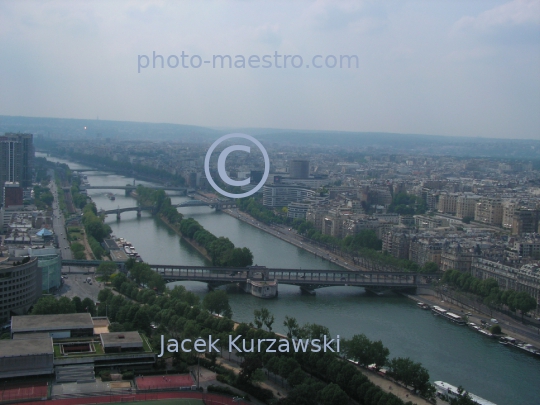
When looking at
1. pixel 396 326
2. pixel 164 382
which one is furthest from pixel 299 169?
pixel 164 382

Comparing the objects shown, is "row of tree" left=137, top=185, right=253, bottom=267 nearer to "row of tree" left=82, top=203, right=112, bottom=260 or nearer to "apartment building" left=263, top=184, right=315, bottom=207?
"row of tree" left=82, top=203, right=112, bottom=260

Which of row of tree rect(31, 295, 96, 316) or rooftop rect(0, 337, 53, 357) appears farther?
row of tree rect(31, 295, 96, 316)

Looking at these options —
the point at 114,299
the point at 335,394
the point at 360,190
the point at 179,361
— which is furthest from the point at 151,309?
the point at 360,190

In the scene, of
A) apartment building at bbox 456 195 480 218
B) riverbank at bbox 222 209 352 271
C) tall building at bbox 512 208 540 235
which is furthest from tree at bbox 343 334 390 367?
apartment building at bbox 456 195 480 218

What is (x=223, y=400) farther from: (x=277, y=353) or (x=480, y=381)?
(x=480, y=381)

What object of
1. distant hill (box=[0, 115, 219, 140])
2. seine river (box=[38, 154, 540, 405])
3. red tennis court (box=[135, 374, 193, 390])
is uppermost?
distant hill (box=[0, 115, 219, 140])

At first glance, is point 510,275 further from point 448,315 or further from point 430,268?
point 448,315

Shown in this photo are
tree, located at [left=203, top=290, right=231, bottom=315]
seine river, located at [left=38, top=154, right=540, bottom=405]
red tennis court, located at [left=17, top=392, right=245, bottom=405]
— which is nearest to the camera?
red tennis court, located at [left=17, top=392, right=245, bottom=405]
